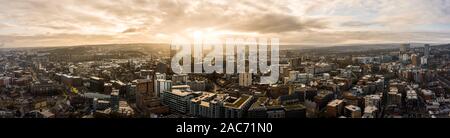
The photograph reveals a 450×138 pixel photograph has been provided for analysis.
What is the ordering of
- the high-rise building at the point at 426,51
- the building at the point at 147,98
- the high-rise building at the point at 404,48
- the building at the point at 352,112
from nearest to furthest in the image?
the building at the point at 352,112 < the building at the point at 147,98 < the high-rise building at the point at 426,51 < the high-rise building at the point at 404,48

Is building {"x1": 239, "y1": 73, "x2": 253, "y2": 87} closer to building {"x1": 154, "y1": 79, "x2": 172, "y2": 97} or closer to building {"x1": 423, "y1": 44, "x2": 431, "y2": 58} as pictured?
building {"x1": 154, "y1": 79, "x2": 172, "y2": 97}

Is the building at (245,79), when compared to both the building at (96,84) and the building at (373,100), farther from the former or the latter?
the building at (96,84)

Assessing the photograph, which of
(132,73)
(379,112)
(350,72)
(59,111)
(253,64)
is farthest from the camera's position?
(350,72)

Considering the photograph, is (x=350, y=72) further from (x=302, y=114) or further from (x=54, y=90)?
(x=54, y=90)

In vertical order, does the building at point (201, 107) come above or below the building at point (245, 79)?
below

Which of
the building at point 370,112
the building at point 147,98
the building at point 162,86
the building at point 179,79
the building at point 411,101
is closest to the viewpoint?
the building at point 370,112

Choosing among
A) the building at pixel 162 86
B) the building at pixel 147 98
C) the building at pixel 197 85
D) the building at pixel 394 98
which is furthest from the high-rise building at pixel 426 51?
the building at pixel 147 98
